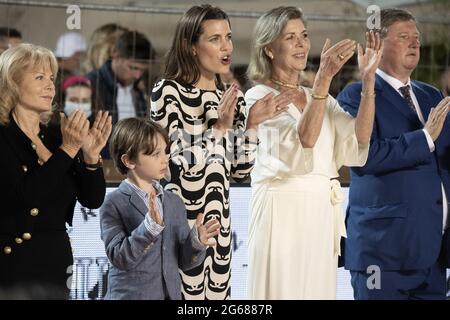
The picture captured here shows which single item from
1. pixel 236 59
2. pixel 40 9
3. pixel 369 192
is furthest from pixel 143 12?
pixel 369 192

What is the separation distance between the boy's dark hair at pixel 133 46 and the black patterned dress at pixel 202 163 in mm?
2457

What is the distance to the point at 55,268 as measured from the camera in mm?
3779

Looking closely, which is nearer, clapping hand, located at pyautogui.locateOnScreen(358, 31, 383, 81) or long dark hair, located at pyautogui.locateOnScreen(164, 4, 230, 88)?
long dark hair, located at pyautogui.locateOnScreen(164, 4, 230, 88)

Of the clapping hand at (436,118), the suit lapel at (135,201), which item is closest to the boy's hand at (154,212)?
the suit lapel at (135,201)

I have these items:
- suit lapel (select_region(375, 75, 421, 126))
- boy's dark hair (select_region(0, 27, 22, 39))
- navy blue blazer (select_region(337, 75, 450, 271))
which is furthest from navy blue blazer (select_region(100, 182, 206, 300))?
boy's dark hair (select_region(0, 27, 22, 39))

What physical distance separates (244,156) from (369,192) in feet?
2.33

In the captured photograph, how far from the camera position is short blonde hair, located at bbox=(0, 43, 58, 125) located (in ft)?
12.5

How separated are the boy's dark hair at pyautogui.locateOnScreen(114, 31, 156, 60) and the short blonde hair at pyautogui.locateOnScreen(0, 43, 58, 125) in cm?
274

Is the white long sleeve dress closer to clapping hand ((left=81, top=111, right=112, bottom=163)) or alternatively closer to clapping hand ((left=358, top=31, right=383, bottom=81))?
clapping hand ((left=358, top=31, right=383, bottom=81))

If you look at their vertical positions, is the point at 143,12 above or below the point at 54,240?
above

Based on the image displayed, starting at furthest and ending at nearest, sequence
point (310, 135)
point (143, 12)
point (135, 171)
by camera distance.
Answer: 1. point (143, 12)
2. point (310, 135)
3. point (135, 171)

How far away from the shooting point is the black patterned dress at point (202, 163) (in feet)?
13.6

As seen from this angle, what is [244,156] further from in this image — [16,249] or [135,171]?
[16,249]

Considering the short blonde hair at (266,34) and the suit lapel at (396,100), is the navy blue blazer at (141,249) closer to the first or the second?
the short blonde hair at (266,34)
